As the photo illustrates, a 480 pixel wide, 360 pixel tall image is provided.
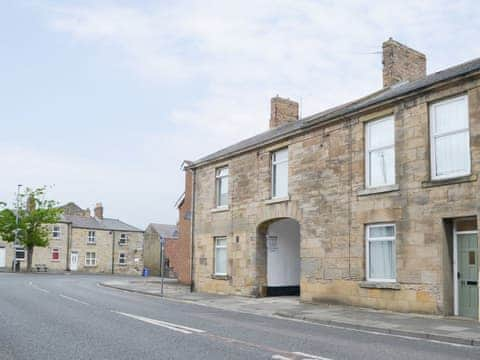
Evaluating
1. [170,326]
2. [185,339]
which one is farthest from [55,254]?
[185,339]

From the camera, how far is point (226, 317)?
1436 cm

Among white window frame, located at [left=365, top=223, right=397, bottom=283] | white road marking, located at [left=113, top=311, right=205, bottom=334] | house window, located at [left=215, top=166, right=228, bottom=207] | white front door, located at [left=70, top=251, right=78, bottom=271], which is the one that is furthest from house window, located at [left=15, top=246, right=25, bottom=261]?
white window frame, located at [left=365, top=223, right=397, bottom=283]

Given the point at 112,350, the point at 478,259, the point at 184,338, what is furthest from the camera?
the point at 478,259

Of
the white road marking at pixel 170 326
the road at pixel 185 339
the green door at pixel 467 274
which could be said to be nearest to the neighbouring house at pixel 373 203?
the green door at pixel 467 274

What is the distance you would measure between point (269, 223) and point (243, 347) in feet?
40.6

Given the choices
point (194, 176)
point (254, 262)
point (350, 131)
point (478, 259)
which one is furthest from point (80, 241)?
point (478, 259)

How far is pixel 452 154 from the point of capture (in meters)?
14.3

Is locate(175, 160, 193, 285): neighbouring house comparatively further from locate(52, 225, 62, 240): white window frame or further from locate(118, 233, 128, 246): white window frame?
locate(118, 233, 128, 246): white window frame

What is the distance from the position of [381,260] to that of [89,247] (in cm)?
5166

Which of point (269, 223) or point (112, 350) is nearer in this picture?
point (112, 350)

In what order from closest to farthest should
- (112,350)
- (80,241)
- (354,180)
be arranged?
(112,350) < (354,180) < (80,241)

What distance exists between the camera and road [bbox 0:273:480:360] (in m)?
8.48

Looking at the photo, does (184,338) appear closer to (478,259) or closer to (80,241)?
(478,259)

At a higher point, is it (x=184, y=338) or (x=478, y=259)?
(x=478, y=259)
